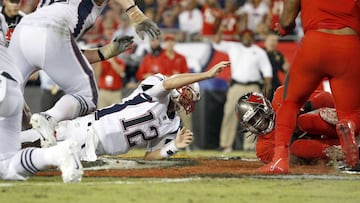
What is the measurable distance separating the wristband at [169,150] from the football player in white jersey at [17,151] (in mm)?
2193

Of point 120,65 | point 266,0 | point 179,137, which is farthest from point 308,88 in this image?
point 266,0

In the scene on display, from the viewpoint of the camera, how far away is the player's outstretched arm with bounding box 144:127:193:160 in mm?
8125

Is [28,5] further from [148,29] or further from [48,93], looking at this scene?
[148,29]

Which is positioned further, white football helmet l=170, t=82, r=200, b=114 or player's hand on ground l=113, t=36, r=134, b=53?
white football helmet l=170, t=82, r=200, b=114

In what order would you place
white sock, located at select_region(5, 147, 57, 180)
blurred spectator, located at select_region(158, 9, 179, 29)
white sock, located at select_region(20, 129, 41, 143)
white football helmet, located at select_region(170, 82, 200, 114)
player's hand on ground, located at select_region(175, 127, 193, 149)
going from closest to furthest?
white sock, located at select_region(5, 147, 57, 180)
white sock, located at select_region(20, 129, 41, 143)
player's hand on ground, located at select_region(175, 127, 193, 149)
white football helmet, located at select_region(170, 82, 200, 114)
blurred spectator, located at select_region(158, 9, 179, 29)

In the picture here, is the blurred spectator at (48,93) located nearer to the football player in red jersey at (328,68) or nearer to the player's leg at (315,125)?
the player's leg at (315,125)

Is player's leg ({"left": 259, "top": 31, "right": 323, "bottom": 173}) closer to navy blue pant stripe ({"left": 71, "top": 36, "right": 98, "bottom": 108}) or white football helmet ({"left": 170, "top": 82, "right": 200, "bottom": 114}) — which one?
white football helmet ({"left": 170, "top": 82, "right": 200, "bottom": 114})

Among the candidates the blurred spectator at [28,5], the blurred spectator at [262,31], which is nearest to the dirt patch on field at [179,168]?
the blurred spectator at [262,31]

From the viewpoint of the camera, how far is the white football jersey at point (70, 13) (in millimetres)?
7039

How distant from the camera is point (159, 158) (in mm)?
8445

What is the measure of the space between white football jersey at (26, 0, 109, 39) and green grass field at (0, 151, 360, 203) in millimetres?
1275

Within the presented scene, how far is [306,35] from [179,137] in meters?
1.67

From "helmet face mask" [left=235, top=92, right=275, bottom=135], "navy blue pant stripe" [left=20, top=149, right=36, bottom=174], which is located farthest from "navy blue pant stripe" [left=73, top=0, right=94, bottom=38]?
"helmet face mask" [left=235, top=92, right=275, bottom=135]

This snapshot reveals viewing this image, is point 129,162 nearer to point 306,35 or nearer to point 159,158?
point 159,158
